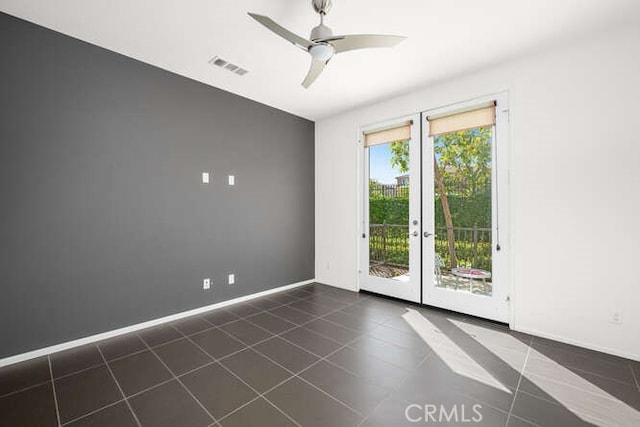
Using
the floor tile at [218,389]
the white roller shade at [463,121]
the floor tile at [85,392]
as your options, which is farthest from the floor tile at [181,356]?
the white roller shade at [463,121]

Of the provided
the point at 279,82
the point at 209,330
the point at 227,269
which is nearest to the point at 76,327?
the point at 209,330

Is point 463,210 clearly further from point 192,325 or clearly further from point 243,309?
point 192,325

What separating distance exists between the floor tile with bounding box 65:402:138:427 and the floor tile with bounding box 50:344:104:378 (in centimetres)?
73

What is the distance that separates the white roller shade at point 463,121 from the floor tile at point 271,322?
120 inches

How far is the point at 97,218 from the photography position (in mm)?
2688

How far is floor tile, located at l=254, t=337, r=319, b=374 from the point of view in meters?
2.27

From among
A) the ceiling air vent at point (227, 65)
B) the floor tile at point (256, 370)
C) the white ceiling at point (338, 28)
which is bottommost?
the floor tile at point (256, 370)

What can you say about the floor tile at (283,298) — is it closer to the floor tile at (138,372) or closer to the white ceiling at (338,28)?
the floor tile at (138,372)

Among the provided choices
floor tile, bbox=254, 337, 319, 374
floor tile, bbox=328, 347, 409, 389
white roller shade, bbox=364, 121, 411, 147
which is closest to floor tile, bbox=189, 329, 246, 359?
floor tile, bbox=254, 337, 319, 374

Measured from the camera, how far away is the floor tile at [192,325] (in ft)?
9.65

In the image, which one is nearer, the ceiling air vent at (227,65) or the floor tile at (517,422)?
the floor tile at (517,422)

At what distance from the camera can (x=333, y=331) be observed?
2932mm

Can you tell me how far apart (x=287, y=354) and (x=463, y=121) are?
10.9ft

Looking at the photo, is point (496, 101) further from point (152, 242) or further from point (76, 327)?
point (76, 327)
